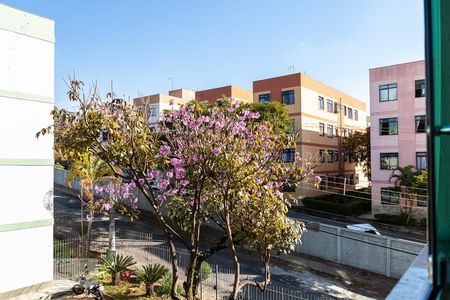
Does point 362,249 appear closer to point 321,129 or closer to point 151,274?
point 151,274

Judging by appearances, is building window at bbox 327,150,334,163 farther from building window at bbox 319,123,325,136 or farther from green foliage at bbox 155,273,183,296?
green foliage at bbox 155,273,183,296

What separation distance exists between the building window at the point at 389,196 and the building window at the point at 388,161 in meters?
1.78

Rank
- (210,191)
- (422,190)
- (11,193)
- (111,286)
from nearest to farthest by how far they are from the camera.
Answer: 1. (210,191)
2. (11,193)
3. (111,286)
4. (422,190)

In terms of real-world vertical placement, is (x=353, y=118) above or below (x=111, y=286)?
above

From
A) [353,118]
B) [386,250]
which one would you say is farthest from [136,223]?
[353,118]

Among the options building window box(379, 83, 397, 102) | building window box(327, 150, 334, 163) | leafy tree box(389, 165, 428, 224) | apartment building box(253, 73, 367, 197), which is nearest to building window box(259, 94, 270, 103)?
apartment building box(253, 73, 367, 197)

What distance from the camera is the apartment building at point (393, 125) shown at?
25.3 metres

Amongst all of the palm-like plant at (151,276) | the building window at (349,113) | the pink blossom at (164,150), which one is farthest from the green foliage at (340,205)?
the pink blossom at (164,150)

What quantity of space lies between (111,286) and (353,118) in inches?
1407

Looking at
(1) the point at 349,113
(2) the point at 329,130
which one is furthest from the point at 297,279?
(1) the point at 349,113

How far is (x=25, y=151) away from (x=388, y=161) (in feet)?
79.2

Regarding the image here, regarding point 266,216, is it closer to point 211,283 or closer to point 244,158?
point 244,158

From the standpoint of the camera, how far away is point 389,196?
85.1 feet

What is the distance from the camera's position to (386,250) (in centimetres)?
1546
